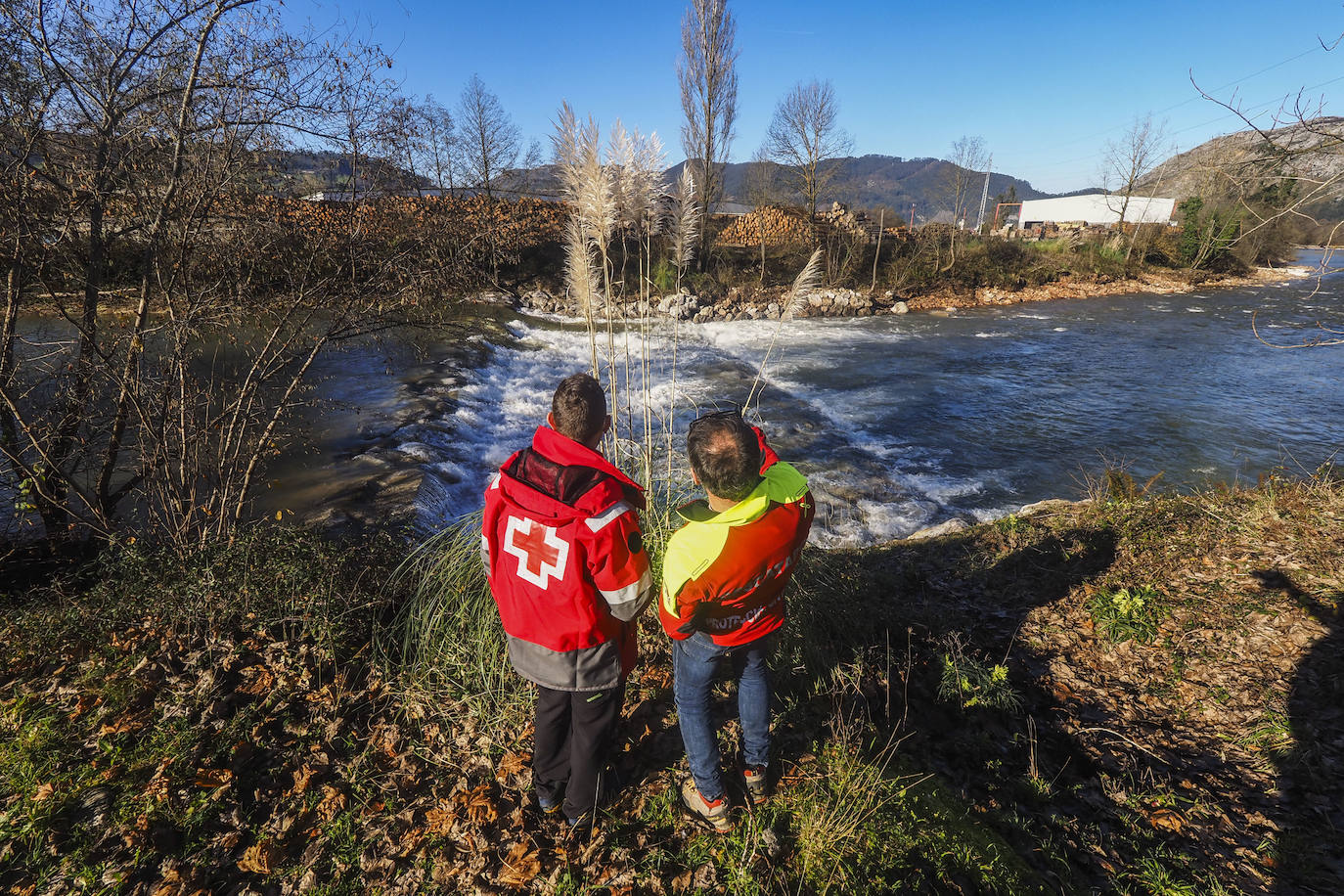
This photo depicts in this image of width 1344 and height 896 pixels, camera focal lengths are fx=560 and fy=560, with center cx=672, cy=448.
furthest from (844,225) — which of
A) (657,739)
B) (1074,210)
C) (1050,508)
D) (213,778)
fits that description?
(1074,210)

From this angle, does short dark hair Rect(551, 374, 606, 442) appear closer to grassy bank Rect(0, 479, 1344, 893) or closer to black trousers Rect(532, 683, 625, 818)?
black trousers Rect(532, 683, 625, 818)

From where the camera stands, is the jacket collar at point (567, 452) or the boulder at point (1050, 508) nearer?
the jacket collar at point (567, 452)

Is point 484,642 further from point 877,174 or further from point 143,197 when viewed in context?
point 877,174

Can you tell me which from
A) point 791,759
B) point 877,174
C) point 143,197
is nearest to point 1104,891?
point 791,759

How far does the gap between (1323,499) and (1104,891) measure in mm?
4667

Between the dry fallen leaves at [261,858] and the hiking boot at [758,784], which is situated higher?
the hiking boot at [758,784]

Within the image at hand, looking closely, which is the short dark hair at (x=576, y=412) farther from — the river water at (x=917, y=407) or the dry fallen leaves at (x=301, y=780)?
the dry fallen leaves at (x=301, y=780)

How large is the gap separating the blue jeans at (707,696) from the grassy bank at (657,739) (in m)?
0.27

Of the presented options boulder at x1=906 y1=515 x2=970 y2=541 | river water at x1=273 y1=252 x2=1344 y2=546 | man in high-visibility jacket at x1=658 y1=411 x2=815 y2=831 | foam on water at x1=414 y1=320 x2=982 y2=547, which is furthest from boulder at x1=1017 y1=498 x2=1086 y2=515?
man in high-visibility jacket at x1=658 y1=411 x2=815 y2=831

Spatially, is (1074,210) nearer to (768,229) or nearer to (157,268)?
(768,229)

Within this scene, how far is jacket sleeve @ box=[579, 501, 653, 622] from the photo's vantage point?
186cm

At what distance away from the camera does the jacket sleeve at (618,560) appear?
6.09 ft

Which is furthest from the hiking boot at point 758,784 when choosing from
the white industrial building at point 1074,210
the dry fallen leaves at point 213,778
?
the white industrial building at point 1074,210

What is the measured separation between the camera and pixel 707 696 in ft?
6.94
